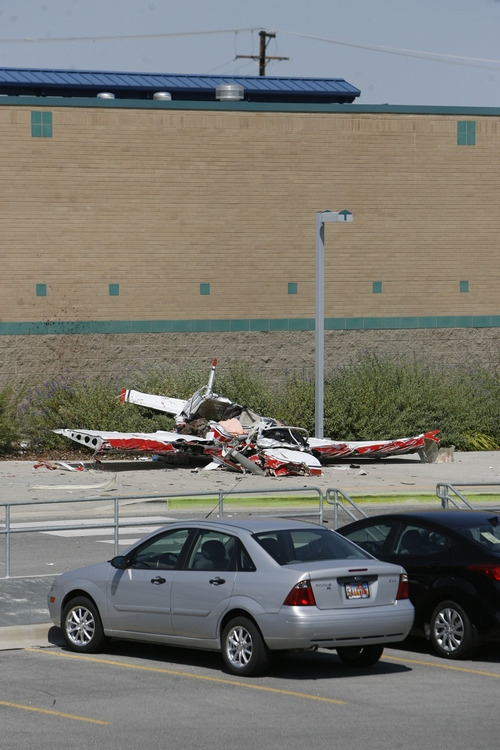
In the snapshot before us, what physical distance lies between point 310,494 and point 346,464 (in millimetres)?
7606

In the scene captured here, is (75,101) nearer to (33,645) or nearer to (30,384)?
(30,384)

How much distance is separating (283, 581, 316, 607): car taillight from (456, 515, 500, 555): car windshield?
2248 mm

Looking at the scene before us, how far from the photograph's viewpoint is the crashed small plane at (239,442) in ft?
88.1

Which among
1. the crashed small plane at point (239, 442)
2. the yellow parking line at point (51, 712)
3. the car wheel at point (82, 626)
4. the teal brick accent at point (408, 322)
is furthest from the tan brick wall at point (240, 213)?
the yellow parking line at point (51, 712)

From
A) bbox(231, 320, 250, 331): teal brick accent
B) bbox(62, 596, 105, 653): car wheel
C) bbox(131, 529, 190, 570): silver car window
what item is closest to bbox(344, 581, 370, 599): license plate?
bbox(131, 529, 190, 570): silver car window

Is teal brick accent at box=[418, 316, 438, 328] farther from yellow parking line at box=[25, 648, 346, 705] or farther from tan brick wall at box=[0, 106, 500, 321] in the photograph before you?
yellow parking line at box=[25, 648, 346, 705]

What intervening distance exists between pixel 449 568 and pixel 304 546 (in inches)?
66.5

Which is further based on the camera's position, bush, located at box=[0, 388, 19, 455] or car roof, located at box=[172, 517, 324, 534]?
bush, located at box=[0, 388, 19, 455]

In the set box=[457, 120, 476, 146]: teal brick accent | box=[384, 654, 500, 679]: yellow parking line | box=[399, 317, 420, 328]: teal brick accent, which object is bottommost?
box=[384, 654, 500, 679]: yellow parking line

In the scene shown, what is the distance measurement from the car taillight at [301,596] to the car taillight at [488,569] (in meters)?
1.99

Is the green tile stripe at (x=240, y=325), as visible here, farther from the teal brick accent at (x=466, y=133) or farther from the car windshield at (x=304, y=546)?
the car windshield at (x=304, y=546)

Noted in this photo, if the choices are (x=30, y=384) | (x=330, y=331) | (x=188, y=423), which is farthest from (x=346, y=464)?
(x=30, y=384)

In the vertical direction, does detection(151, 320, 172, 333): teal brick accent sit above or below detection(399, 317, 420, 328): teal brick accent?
below

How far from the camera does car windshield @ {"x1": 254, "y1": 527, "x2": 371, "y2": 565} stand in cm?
1015
